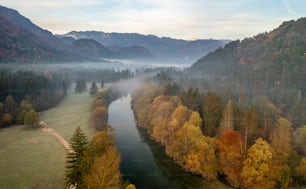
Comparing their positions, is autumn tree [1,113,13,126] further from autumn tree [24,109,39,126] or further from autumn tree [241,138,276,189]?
autumn tree [241,138,276,189]

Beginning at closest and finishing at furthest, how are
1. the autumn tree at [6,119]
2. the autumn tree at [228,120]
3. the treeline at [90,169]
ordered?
the treeline at [90,169] → the autumn tree at [228,120] → the autumn tree at [6,119]

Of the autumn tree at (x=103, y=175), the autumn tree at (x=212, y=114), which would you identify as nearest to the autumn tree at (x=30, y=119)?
the autumn tree at (x=103, y=175)

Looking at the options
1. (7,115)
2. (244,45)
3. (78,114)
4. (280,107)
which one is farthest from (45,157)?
(244,45)

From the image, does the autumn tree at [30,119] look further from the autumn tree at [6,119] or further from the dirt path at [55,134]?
the autumn tree at [6,119]

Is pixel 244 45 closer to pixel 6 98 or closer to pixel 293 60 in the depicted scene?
pixel 293 60

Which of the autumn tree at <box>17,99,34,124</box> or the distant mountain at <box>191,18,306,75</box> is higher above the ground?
the distant mountain at <box>191,18,306,75</box>

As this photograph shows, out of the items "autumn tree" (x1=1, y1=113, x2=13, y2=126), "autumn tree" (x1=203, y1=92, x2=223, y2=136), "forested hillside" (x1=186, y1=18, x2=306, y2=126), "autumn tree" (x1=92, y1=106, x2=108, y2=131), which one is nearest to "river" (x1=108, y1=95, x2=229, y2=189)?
"autumn tree" (x1=92, y1=106, x2=108, y2=131)
